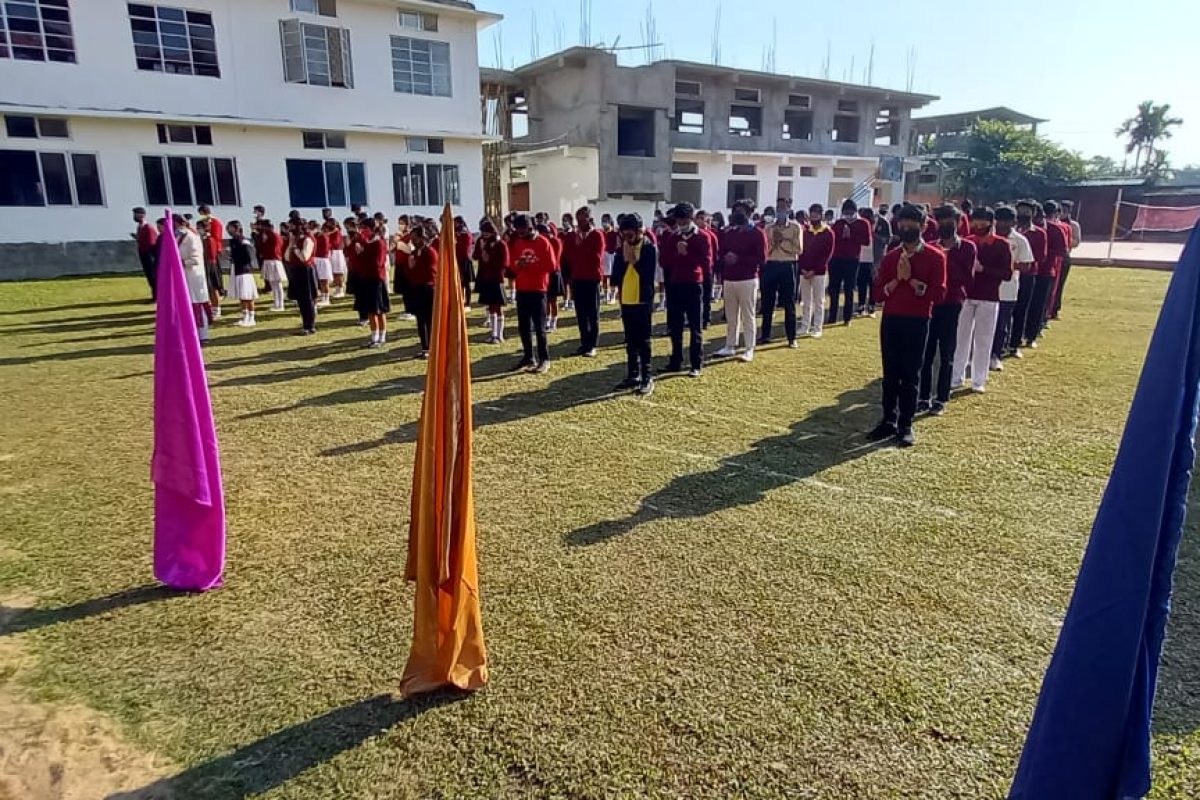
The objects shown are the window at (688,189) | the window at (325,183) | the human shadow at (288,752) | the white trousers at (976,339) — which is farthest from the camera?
the window at (688,189)

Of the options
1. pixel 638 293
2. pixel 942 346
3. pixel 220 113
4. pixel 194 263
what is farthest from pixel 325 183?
pixel 942 346

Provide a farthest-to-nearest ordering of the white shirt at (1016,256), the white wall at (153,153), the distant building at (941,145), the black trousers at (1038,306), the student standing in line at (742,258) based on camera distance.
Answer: the distant building at (941,145)
the white wall at (153,153)
the black trousers at (1038,306)
the student standing in line at (742,258)
the white shirt at (1016,256)

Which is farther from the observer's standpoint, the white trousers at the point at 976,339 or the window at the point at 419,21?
the window at the point at 419,21

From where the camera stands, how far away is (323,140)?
21.8 m

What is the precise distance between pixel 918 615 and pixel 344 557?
11.4ft

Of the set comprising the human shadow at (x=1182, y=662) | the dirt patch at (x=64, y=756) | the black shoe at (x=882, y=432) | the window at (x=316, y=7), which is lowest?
the dirt patch at (x=64, y=756)

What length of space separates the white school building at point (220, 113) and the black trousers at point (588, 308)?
47.5 feet

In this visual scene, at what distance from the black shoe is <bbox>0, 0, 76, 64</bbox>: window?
819 inches

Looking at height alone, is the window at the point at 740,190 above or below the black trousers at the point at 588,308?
above

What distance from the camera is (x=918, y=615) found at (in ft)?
13.0

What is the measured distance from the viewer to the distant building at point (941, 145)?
137ft

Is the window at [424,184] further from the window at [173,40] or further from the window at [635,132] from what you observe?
the window at [635,132]

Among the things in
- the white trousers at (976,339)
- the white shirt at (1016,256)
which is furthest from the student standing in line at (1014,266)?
the white trousers at (976,339)

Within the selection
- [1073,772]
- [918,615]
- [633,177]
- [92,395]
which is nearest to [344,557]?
[918,615]
